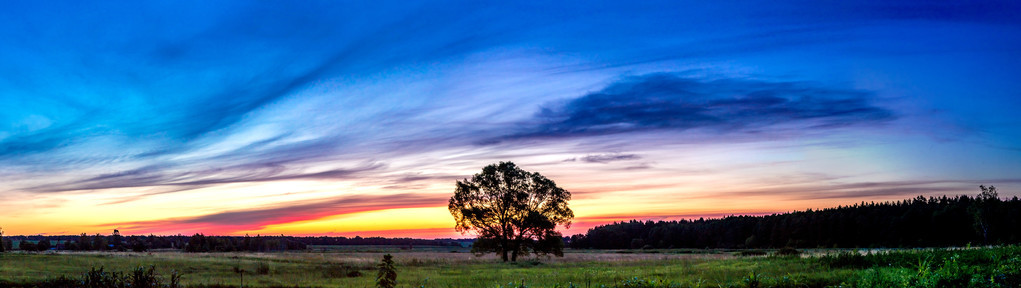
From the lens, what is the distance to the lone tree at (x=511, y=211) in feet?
173

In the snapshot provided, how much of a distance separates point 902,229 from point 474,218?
9123 cm

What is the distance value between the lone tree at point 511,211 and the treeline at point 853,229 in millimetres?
63098

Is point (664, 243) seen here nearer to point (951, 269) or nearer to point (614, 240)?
point (614, 240)

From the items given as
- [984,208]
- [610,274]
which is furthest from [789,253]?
[984,208]

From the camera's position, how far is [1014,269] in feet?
40.4

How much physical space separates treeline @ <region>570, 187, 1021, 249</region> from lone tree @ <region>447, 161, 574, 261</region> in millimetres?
63098

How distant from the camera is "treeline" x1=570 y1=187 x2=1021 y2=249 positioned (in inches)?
3853

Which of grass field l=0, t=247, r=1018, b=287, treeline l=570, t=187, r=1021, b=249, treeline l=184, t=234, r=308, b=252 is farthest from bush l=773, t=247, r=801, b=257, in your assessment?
treeline l=184, t=234, r=308, b=252

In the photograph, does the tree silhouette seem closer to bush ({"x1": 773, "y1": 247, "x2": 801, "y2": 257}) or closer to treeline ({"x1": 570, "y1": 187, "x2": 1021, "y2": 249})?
treeline ({"x1": 570, "y1": 187, "x2": 1021, "y2": 249})

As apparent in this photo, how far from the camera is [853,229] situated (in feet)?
384

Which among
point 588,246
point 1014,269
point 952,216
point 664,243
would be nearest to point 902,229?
point 952,216

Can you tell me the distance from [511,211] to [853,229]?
92181mm

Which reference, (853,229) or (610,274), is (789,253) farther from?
(853,229)

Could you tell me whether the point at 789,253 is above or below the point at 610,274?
below
